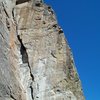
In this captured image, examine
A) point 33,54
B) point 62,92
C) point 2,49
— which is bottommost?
point 62,92

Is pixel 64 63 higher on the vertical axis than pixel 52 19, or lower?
lower

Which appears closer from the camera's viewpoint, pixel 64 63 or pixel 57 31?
pixel 64 63

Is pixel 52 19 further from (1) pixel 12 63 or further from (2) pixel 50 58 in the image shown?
(1) pixel 12 63

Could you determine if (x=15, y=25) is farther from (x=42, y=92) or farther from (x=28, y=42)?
(x=42, y=92)

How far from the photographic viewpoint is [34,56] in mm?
27234

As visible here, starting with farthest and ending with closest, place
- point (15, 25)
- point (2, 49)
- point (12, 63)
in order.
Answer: point (15, 25) < point (12, 63) < point (2, 49)

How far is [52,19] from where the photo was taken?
30594 mm

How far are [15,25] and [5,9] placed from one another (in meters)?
2.13

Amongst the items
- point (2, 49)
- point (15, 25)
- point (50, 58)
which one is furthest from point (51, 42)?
point (2, 49)

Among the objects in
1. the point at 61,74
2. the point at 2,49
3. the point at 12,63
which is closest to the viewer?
the point at 2,49

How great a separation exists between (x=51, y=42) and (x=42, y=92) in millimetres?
4934

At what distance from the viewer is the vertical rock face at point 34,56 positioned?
79.7ft

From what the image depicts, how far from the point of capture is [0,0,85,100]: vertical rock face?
24297 mm

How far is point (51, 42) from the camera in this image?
28.4 m
